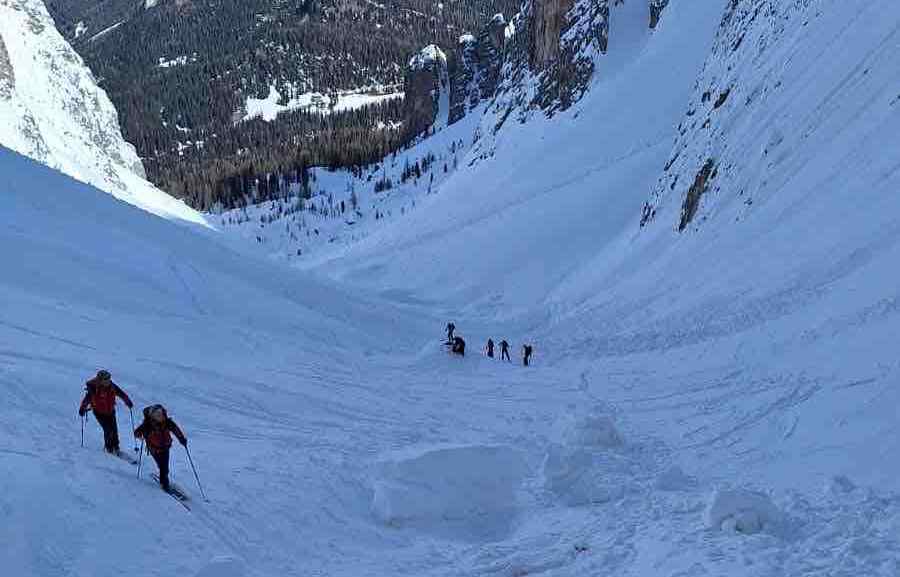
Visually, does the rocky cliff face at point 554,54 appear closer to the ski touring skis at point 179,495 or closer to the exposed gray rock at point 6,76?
the exposed gray rock at point 6,76

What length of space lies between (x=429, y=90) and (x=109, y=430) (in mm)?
157684

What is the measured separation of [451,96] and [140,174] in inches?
2935

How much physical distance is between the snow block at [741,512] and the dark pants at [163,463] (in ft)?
22.1

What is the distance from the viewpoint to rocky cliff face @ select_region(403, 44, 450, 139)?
6363 inches

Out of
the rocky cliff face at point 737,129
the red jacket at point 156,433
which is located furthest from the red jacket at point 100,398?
the rocky cliff face at point 737,129

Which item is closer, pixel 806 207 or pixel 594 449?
pixel 594 449

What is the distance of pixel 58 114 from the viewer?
86625mm

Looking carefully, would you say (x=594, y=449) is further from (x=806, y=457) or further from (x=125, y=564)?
(x=125, y=564)

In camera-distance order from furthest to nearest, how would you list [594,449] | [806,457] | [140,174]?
[140,174]
[594,449]
[806,457]

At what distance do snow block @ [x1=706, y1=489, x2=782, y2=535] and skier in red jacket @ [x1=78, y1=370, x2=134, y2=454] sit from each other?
7.65m

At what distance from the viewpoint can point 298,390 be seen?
766 inches

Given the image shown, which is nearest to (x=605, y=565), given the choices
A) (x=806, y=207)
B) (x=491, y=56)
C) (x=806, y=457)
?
(x=806, y=457)

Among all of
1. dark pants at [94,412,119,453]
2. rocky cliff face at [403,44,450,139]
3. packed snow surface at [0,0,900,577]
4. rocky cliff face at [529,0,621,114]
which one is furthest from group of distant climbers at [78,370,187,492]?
rocky cliff face at [403,44,450,139]

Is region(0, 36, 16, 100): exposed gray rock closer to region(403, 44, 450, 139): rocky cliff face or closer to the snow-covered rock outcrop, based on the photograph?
the snow-covered rock outcrop
